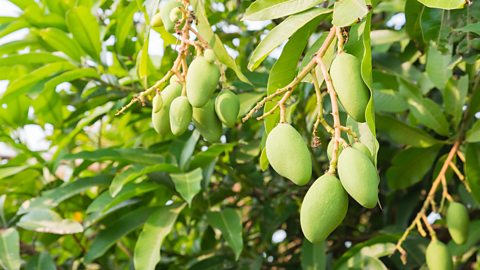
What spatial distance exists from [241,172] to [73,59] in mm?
446

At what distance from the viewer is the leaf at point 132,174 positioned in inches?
53.5

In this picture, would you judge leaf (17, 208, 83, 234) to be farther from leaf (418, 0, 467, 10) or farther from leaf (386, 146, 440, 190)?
leaf (418, 0, 467, 10)

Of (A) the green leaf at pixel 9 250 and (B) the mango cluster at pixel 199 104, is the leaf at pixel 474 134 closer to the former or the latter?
(B) the mango cluster at pixel 199 104

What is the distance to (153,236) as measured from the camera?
1.39 meters

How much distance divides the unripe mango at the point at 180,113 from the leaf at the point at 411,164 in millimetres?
725

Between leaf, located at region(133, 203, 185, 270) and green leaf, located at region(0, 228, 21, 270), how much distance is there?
0.79ft

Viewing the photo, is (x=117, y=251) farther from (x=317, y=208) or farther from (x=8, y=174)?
(x=317, y=208)

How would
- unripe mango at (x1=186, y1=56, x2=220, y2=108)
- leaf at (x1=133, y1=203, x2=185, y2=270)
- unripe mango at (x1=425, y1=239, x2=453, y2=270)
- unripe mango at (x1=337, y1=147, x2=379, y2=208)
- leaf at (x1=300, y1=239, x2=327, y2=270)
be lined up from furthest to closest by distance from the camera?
1. leaf at (x1=300, y1=239, x2=327, y2=270)
2. leaf at (x1=133, y1=203, x2=185, y2=270)
3. unripe mango at (x1=425, y1=239, x2=453, y2=270)
4. unripe mango at (x1=186, y1=56, x2=220, y2=108)
5. unripe mango at (x1=337, y1=147, x2=379, y2=208)

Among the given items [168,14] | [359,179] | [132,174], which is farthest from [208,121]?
[132,174]

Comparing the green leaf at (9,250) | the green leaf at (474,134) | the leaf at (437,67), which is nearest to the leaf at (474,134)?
the green leaf at (474,134)

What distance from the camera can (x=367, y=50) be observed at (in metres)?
0.80

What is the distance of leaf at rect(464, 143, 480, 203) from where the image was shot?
4.39ft

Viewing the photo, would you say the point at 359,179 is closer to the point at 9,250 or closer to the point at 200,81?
the point at 200,81

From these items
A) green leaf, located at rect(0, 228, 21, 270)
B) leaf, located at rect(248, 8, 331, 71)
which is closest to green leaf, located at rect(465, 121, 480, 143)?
leaf, located at rect(248, 8, 331, 71)
